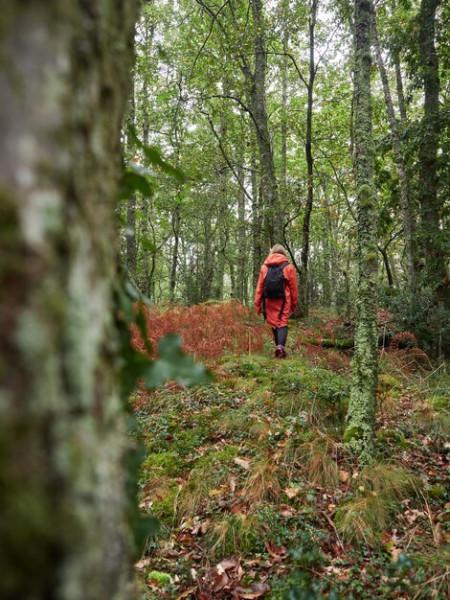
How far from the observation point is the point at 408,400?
16.7ft

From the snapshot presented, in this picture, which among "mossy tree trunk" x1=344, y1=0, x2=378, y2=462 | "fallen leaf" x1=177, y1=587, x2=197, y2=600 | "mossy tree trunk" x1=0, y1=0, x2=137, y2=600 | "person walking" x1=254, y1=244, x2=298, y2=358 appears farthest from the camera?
"person walking" x1=254, y1=244, x2=298, y2=358

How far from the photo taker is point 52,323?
15.2 inches

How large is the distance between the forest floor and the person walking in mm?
1574

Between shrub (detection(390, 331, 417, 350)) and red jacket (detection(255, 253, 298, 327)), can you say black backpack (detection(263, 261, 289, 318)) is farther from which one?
shrub (detection(390, 331, 417, 350))

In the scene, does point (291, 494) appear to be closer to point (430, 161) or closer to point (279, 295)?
point (279, 295)

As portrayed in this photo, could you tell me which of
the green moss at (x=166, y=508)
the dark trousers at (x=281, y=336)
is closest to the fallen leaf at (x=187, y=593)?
the green moss at (x=166, y=508)

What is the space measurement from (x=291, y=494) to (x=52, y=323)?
11.2 ft

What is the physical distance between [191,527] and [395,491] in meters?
1.71

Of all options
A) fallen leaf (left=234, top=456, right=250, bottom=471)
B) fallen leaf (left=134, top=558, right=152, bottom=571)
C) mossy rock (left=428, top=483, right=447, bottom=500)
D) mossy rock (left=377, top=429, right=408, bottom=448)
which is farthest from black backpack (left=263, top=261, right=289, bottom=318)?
fallen leaf (left=134, top=558, right=152, bottom=571)

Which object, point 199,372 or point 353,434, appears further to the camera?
Answer: point 353,434

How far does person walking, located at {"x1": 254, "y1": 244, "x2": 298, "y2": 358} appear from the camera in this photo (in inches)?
270

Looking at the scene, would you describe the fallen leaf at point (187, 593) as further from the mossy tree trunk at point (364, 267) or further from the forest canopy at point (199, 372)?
the mossy tree trunk at point (364, 267)

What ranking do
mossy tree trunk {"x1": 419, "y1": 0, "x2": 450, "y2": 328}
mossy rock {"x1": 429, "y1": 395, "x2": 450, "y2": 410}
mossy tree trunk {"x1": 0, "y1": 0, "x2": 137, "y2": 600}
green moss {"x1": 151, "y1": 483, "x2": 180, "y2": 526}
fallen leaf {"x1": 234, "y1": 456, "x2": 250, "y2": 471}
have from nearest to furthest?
mossy tree trunk {"x1": 0, "y1": 0, "x2": 137, "y2": 600} → green moss {"x1": 151, "y1": 483, "x2": 180, "y2": 526} → fallen leaf {"x1": 234, "y1": 456, "x2": 250, "y2": 471} → mossy rock {"x1": 429, "y1": 395, "x2": 450, "y2": 410} → mossy tree trunk {"x1": 419, "y1": 0, "x2": 450, "y2": 328}

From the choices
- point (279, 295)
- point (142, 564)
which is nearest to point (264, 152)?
point (279, 295)
